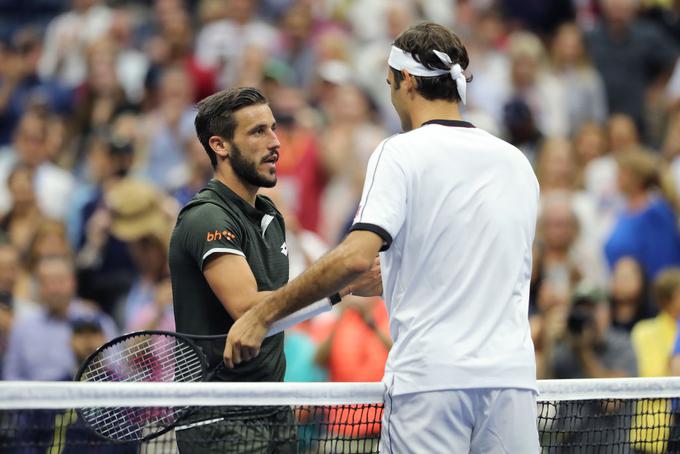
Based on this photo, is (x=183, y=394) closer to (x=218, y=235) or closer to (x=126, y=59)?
(x=218, y=235)

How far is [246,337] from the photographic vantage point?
469cm

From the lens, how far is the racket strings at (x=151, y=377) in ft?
15.9

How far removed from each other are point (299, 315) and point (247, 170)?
78 cm

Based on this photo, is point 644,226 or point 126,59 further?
point 126,59

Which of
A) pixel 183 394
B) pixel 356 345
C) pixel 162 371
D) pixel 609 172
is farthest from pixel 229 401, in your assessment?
pixel 609 172

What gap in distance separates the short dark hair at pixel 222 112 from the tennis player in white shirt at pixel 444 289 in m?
0.89

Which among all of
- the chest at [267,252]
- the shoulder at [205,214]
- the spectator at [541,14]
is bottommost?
the chest at [267,252]

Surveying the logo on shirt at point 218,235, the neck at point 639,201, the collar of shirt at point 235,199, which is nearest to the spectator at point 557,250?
the neck at point 639,201

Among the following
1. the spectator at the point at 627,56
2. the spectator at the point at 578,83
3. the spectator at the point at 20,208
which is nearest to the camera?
the spectator at the point at 20,208

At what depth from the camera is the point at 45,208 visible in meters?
12.1

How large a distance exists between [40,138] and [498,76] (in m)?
4.78

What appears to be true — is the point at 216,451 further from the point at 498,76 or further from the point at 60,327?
the point at 498,76

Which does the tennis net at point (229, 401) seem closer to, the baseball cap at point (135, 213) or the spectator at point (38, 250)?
the spectator at point (38, 250)

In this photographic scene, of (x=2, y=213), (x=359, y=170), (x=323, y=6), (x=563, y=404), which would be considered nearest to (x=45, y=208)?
(x=2, y=213)
